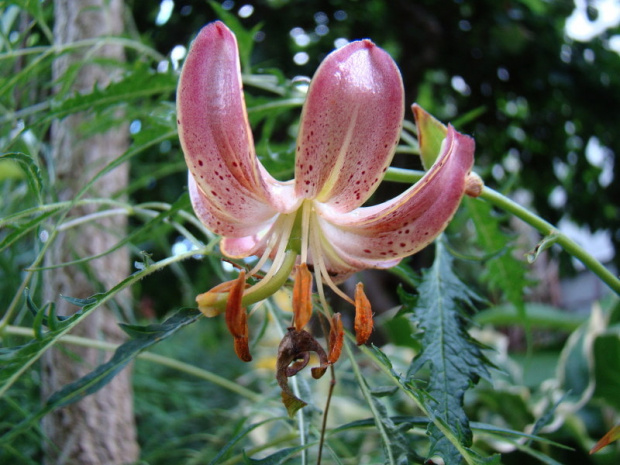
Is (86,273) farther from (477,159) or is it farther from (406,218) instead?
(477,159)

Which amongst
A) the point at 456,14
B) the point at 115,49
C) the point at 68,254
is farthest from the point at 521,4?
the point at 68,254

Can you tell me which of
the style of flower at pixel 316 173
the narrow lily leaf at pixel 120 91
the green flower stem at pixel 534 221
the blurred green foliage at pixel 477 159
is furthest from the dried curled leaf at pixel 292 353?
the blurred green foliage at pixel 477 159

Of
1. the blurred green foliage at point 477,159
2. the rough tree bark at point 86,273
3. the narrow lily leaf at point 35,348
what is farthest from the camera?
the blurred green foliage at point 477,159

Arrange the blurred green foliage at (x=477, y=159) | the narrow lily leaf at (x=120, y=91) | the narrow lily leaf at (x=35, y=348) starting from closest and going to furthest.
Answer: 1. the narrow lily leaf at (x=35, y=348)
2. the narrow lily leaf at (x=120, y=91)
3. the blurred green foliage at (x=477, y=159)

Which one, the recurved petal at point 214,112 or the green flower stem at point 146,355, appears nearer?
the recurved petal at point 214,112

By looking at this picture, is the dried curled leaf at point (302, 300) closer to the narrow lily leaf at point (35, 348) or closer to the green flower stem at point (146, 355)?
the narrow lily leaf at point (35, 348)

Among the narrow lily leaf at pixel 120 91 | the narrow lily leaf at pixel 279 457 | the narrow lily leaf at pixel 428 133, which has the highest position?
the narrow lily leaf at pixel 120 91

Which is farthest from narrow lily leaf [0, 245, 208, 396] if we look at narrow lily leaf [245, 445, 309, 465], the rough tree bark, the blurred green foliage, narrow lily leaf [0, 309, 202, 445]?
the blurred green foliage
